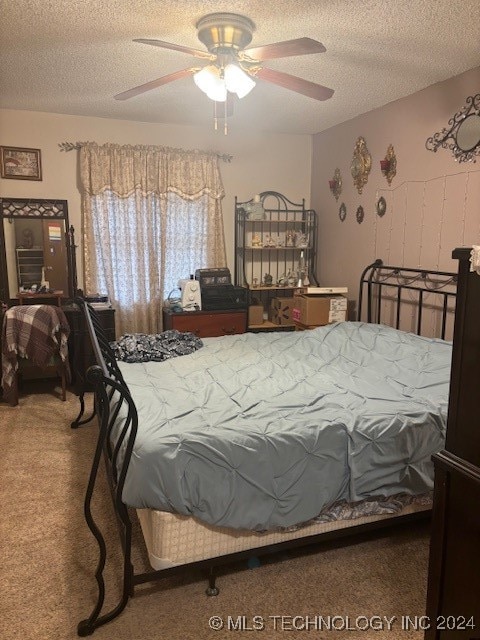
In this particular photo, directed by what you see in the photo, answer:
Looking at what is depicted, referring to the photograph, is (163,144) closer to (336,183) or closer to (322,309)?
(336,183)

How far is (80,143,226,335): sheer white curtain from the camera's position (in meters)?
4.24

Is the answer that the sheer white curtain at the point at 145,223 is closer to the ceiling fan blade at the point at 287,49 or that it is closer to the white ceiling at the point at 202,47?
the white ceiling at the point at 202,47

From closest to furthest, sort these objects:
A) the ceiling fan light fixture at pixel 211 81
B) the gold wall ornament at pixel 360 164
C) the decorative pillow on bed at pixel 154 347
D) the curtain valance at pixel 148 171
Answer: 1. the ceiling fan light fixture at pixel 211 81
2. the decorative pillow on bed at pixel 154 347
3. the gold wall ornament at pixel 360 164
4. the curtain valance at pixel 148 171

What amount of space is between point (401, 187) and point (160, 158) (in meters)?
2.20

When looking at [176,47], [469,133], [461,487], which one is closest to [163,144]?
[176,47]

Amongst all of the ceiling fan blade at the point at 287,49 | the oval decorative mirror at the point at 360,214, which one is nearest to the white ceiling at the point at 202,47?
the ceiling fan blade at the point at 287,49

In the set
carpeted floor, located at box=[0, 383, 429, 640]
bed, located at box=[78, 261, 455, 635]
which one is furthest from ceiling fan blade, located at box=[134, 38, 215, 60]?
carpeted floor, located at box=[0, 383, 429, 640]

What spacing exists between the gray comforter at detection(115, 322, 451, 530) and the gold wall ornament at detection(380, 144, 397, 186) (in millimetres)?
1587

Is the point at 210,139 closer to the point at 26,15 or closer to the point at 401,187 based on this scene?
the point at 401,187

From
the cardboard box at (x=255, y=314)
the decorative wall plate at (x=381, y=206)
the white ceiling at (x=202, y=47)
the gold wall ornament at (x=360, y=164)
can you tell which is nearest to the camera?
the white ceiling at (x=202, y=47)

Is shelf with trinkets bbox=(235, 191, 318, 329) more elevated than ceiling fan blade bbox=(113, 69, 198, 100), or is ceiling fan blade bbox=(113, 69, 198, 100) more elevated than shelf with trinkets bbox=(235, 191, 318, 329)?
ceiling fan blade bbox=(113, 69, 198, 100)

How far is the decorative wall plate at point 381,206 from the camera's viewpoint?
3.76 m

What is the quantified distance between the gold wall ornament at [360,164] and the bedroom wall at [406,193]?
2.1 inches

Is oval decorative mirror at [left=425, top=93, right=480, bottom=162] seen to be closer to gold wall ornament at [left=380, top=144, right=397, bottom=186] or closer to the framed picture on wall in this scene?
gold wall ornament at [left=380, top=144, right=397, bottom=186]
